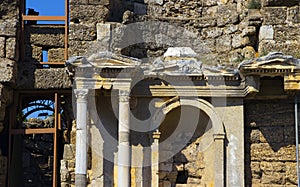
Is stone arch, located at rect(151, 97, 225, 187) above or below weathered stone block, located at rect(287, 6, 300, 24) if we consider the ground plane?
below

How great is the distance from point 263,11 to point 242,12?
2.25 ft

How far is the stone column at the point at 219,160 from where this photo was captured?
13.1 meters

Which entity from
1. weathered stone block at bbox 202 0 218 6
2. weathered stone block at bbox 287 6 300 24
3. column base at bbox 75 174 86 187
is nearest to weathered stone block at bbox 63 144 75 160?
column base at bbox 75 174 86 187

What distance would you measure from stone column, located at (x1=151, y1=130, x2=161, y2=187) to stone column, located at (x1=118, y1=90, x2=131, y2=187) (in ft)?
2.29

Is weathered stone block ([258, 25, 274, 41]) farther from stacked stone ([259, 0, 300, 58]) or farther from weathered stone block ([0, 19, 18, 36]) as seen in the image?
weathered stone block ([0, 19, 18, 36])

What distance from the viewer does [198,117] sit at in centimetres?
1362

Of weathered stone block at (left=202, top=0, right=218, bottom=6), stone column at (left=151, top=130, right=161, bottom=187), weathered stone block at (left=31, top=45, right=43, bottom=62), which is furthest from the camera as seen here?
weathered stone block at (left=202, top=0, right=218, bottom=6)

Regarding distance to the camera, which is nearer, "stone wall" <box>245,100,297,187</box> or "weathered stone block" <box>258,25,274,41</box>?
"stone wall" <box>245,100,297,187</box>

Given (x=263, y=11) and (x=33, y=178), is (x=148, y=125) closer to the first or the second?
(x=263, y=11)

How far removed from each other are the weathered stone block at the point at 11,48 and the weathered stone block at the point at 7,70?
0.11 meters

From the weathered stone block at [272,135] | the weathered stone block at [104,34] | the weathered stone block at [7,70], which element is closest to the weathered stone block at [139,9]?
the weathered stone block at [104,34]

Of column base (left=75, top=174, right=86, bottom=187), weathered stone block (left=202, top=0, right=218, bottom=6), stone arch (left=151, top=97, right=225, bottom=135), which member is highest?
weathered stone block (left=202, top=0, right=218, bottom=6)

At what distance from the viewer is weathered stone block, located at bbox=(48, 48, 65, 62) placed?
14.8 meters

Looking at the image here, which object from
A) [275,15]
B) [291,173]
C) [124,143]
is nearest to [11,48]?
[124,143]
